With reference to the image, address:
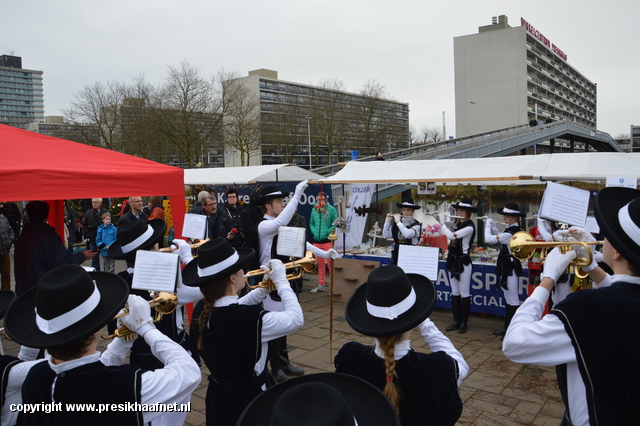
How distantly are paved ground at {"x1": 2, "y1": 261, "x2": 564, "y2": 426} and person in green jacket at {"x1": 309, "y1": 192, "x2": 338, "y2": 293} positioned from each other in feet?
5.54

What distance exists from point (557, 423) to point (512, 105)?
7792 cm

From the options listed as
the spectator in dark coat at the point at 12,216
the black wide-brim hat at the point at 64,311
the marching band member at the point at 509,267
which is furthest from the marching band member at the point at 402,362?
the spectator in dark coat at the point at 12,216

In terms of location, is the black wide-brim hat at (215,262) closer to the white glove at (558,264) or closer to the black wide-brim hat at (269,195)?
the white glove at (558,264)

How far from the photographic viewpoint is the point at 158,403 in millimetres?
1924

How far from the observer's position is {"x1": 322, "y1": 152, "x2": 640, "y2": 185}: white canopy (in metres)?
6.72

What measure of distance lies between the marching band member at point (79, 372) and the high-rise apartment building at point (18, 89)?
6324 inches

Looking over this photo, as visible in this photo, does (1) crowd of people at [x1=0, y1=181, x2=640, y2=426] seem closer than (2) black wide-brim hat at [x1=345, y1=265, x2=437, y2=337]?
Yes

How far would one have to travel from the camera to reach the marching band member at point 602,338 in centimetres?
175

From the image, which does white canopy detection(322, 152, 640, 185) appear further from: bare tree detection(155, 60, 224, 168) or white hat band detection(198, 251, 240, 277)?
bare tree detection(155, 60, 224, 168)

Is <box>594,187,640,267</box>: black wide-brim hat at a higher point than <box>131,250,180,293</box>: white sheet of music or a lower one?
higher

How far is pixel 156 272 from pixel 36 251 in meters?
2.82

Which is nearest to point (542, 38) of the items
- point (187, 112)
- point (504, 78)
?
point (504, 78)

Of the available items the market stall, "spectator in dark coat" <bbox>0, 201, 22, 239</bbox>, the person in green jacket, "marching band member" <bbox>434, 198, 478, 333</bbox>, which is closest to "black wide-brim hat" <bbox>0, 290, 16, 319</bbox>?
"marching band member" <bbox>434, 198, 478, 333</bbox>

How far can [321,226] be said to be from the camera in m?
9.30
